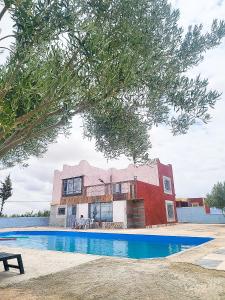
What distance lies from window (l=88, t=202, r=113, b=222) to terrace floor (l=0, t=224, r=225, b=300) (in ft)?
→ 63.7

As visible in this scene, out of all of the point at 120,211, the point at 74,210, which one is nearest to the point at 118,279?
the point at 120,211

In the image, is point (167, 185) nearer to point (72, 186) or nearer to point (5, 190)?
point (72, 186)

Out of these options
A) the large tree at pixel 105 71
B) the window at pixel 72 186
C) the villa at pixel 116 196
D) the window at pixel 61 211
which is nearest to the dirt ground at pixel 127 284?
the large tree at pixel 105 71

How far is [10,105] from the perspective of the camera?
16.8ft

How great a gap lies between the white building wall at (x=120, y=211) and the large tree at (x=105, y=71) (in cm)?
1830

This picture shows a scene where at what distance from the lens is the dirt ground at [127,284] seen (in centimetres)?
482

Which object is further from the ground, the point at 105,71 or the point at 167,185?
the point at 167,185

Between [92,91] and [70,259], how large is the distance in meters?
5.90

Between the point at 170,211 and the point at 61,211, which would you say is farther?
the point at 61,211

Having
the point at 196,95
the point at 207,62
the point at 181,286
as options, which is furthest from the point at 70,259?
the point at 207,62

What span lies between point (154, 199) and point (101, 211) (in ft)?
19.7

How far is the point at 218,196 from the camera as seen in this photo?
31359 millimetres

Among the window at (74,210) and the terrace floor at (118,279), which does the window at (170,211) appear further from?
the terrace floor at (118,279)

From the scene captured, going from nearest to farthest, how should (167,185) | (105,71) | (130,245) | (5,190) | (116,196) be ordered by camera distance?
(105,71) < (130,245) < (116,196) < (167,185) < (5,190)
